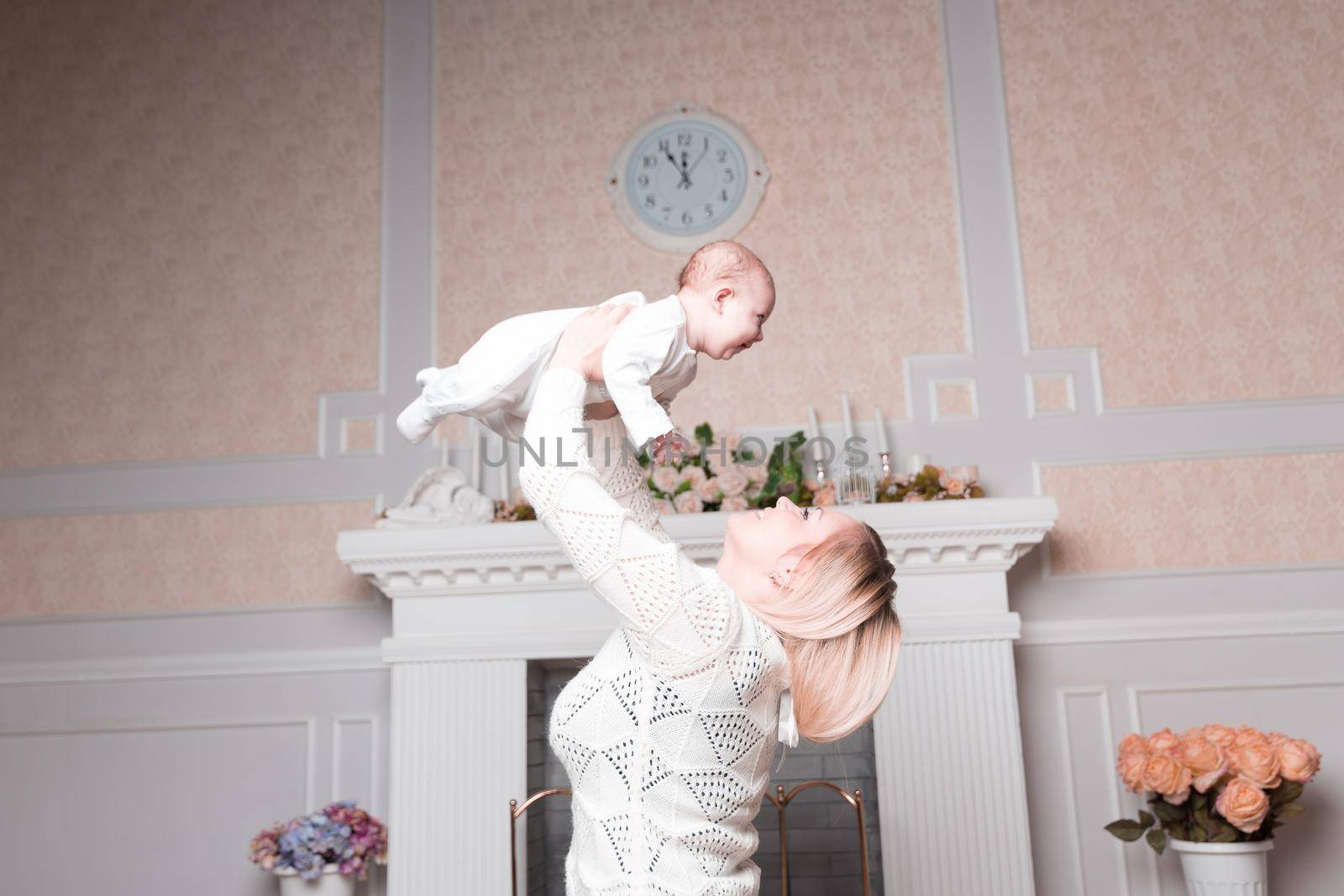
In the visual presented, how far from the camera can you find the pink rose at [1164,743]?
9.84 ft

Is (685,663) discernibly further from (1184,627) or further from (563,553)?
(1184,627)

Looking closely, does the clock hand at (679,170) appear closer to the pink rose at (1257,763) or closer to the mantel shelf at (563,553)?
the mantel shelf at (563,553)

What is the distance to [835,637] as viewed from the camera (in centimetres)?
135

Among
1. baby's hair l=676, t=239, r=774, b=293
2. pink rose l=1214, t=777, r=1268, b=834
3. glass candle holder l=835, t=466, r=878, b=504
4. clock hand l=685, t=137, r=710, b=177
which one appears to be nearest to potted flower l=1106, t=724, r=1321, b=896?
pink rose l=1214, t=777, r=1268, b=834

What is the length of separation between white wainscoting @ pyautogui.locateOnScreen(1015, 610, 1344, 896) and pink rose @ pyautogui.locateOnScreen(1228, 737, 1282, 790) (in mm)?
498

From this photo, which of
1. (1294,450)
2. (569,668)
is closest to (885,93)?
(1294,450)

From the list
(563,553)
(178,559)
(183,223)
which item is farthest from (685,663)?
(183,223)

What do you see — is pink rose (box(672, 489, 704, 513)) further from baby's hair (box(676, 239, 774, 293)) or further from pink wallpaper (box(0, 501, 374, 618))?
baby's hair (box(676, 239, 774, 293))

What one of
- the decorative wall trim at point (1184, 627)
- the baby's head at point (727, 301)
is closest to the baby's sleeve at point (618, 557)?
the baby's head at point (727, 301)

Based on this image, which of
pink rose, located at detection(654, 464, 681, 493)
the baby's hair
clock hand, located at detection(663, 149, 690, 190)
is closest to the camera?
the baby's hair

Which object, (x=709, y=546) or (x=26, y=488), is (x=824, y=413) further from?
(x=26, y=488)

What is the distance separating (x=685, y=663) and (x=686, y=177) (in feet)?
9.51

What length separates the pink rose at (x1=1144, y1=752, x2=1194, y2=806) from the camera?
9.62ft

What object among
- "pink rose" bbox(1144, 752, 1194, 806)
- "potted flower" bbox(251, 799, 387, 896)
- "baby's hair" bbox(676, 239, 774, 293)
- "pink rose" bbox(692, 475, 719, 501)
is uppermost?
"baby's hair" bbox(676, 239, 774, 293)
